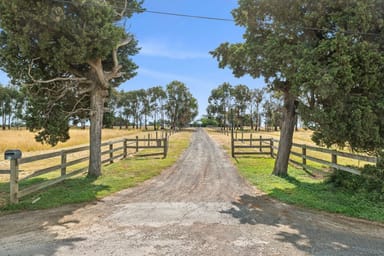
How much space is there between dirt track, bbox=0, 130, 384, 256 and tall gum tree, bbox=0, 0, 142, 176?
13.1ft

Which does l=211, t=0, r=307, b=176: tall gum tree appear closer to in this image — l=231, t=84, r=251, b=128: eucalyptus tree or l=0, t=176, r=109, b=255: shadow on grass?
l=0, t=176, r=109, b=255: shadow on grass

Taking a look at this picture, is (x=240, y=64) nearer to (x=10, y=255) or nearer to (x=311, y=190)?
(x=311, y=190)

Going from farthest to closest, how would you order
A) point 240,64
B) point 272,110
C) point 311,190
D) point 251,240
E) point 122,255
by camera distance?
point 272,110 → point 240,64 → point 311,190 → point 251,240 → point 122,255

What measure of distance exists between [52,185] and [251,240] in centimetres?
671

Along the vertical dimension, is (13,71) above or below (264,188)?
above

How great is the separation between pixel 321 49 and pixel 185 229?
208 inches

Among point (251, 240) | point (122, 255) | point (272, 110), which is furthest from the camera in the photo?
point (272, 110)

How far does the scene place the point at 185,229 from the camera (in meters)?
4.57

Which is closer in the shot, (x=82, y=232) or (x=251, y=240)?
(x=251, y=240)

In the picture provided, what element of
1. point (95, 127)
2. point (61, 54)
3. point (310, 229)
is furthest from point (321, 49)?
point (95, 127)

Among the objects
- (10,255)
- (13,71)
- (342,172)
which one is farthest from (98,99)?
(342,172)

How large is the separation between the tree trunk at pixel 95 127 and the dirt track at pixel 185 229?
307 cm

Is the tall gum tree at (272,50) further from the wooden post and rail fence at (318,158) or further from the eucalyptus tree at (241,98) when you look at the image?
the eucalyptus tree at (241,98)

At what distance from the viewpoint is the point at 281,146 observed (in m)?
9.95
